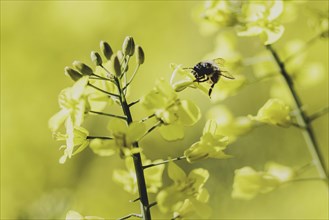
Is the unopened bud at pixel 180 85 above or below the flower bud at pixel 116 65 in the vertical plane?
below

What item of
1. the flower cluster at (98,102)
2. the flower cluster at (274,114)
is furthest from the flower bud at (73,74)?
the flower cluster at (274,114)

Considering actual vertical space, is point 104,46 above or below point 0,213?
below

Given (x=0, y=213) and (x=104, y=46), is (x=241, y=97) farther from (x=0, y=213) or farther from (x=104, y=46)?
(x=104, y=46)

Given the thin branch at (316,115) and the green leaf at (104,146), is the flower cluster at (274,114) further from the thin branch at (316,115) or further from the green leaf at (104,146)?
the green leaf at (104,146)

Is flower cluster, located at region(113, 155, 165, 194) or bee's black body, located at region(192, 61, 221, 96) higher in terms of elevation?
bee's black body, located at region(192, 61, 221, 96)

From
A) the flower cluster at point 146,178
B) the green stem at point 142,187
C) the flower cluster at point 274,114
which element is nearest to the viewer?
the green stem at point 142,187

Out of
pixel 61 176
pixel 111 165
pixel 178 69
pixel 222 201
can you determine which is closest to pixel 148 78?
pixel 111 165

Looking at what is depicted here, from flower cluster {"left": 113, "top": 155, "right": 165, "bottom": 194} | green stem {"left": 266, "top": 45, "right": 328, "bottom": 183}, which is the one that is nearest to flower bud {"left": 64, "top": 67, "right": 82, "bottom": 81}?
flower cluster {"left": 113, "top": 155, "right": 165, "bottom": 194}

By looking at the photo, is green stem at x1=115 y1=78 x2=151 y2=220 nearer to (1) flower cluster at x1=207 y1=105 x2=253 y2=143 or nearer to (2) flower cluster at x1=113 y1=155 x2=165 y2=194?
(2) flower cluster at x1=113 y1=155 x2=165 y2=194

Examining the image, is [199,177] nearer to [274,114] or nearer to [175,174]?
[175,174]
